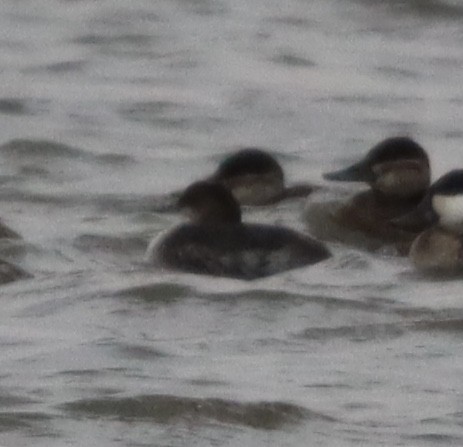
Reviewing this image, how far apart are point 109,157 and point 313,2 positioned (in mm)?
4878

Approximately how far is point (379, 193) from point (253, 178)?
578 millimetres

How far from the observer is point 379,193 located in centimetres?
1162

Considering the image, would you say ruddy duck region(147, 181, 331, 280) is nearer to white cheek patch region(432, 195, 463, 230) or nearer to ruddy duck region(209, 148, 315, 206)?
white cheek patch region(432, 195, 463, 230)

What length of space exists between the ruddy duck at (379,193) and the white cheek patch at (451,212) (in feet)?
1.37

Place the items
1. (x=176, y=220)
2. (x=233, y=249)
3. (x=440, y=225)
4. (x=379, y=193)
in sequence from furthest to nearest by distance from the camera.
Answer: (x=379, y=193) < (x=176, y=220) < (x=440, y=225) < (x=233, y=249)

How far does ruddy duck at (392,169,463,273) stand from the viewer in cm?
1039

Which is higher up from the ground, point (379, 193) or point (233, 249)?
point (379, 193)

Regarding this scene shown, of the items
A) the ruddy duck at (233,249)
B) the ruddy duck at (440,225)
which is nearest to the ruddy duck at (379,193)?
the ruddy duck at (440,225)

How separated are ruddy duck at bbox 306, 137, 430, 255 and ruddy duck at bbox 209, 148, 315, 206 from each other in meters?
0.23

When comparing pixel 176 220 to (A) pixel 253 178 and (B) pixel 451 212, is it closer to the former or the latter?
(A) pixel 253 178

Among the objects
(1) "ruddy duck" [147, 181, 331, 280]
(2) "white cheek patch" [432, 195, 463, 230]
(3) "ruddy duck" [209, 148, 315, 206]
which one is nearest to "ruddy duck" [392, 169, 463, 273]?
(2) "white cheek patch" [432, 195, 463, 230]

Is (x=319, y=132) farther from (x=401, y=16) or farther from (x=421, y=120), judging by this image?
(x=401, y=16)

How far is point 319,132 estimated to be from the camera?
1405 centimetres

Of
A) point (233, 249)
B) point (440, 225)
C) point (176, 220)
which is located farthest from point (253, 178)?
point (233, 249)
